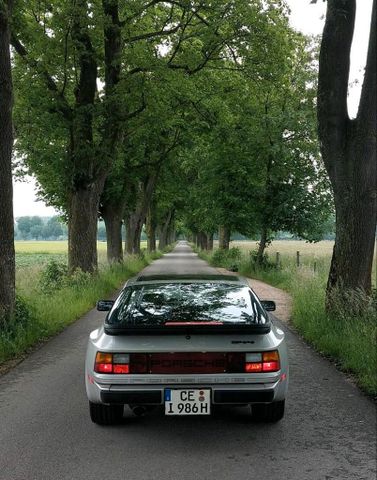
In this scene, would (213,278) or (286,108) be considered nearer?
(213,278)

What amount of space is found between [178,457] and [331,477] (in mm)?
1160

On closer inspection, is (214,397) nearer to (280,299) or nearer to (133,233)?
(280,299)

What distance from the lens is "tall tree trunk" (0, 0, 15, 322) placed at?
8844mm

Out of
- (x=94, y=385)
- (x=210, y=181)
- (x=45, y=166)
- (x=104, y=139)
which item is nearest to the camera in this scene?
(x=94, y=385)

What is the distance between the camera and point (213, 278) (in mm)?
5969

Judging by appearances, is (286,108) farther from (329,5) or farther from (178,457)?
(178,457)

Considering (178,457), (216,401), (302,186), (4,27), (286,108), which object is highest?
(286,108)

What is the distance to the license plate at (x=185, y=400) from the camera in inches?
172

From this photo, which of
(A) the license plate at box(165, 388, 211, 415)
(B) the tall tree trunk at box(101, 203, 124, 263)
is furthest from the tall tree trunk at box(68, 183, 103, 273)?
(A) the license plate at box(165, 388, 211, 415)

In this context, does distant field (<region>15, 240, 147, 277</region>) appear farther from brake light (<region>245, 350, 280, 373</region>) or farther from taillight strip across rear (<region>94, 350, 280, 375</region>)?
brake light (<region>245, 350, 280, 373</region>)

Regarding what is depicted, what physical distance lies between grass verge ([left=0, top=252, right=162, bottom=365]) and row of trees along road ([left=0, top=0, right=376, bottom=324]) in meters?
0.54

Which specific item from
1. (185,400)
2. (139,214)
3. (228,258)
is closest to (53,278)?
(185,400)

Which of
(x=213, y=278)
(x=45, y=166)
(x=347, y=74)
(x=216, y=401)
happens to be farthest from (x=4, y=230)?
(x=45, y=166)

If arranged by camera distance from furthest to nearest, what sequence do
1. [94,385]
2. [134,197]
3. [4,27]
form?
[134,197] → [4,27] → [94,385]
